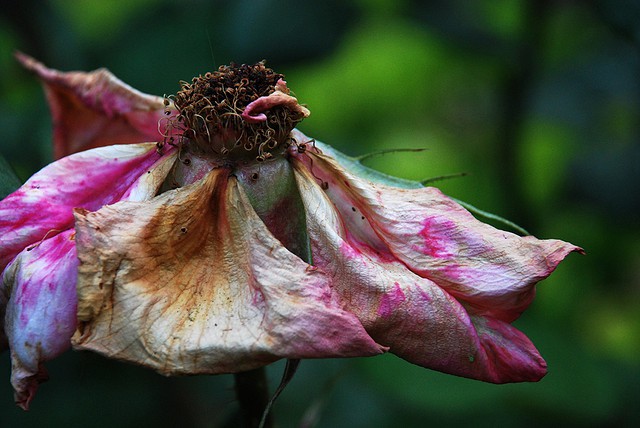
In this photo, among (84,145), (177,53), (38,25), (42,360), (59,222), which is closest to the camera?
(42,360)

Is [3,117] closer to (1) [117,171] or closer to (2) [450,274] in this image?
(1) [117,171]

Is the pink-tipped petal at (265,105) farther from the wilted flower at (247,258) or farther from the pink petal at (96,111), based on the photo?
the pink petal at (96,111)

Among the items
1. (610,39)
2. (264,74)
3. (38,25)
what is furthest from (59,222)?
(610,39)

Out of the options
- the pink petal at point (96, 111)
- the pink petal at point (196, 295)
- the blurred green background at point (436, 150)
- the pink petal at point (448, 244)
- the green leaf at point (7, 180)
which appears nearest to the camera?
the pink petal at point (196, 295)

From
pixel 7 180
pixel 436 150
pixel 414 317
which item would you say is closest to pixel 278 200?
pixel 414 317

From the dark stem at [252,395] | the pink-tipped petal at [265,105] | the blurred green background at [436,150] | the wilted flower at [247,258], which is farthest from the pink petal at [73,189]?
the blurred green background at [436,150]

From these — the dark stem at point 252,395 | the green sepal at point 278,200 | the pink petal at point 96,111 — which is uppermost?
the pink petal at point 96,111

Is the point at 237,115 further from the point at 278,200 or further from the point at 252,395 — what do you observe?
the point at 252,395
